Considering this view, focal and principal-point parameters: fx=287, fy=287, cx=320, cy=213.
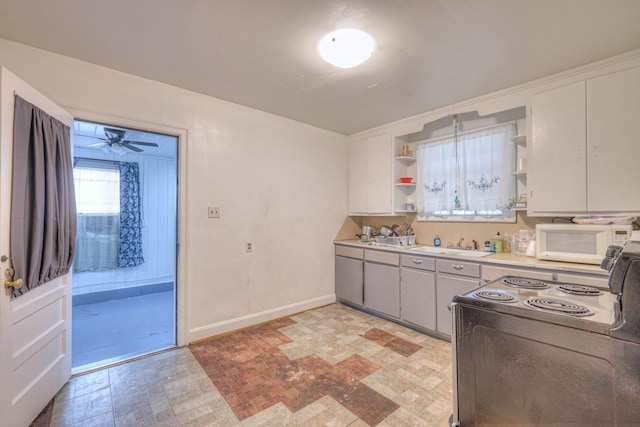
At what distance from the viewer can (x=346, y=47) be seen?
197 cm

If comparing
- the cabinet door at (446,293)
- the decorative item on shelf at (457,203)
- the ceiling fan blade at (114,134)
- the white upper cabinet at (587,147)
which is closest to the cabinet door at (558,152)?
the white upper cabinet at (587,147)

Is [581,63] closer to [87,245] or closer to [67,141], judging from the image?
[67,141]

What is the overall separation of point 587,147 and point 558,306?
1.87 m

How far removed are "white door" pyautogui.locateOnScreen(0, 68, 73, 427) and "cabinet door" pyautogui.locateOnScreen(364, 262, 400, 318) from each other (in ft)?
9.52

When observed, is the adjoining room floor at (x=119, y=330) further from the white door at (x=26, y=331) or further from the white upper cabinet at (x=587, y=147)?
the white upper cabinet at (x=587, y=147)

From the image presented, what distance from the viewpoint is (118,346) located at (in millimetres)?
2814

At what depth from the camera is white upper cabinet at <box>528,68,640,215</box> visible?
2.14m

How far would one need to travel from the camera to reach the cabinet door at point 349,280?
3.74 metres

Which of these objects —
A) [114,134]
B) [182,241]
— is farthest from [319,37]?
[114,134]

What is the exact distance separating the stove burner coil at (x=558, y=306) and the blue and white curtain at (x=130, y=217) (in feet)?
17.1

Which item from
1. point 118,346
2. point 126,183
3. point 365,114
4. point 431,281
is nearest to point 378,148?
point 365,114

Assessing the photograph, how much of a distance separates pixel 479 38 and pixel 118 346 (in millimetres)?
4037

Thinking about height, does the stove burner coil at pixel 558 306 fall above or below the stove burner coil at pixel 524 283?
above

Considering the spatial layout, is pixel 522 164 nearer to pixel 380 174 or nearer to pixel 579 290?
pixel 380 174
